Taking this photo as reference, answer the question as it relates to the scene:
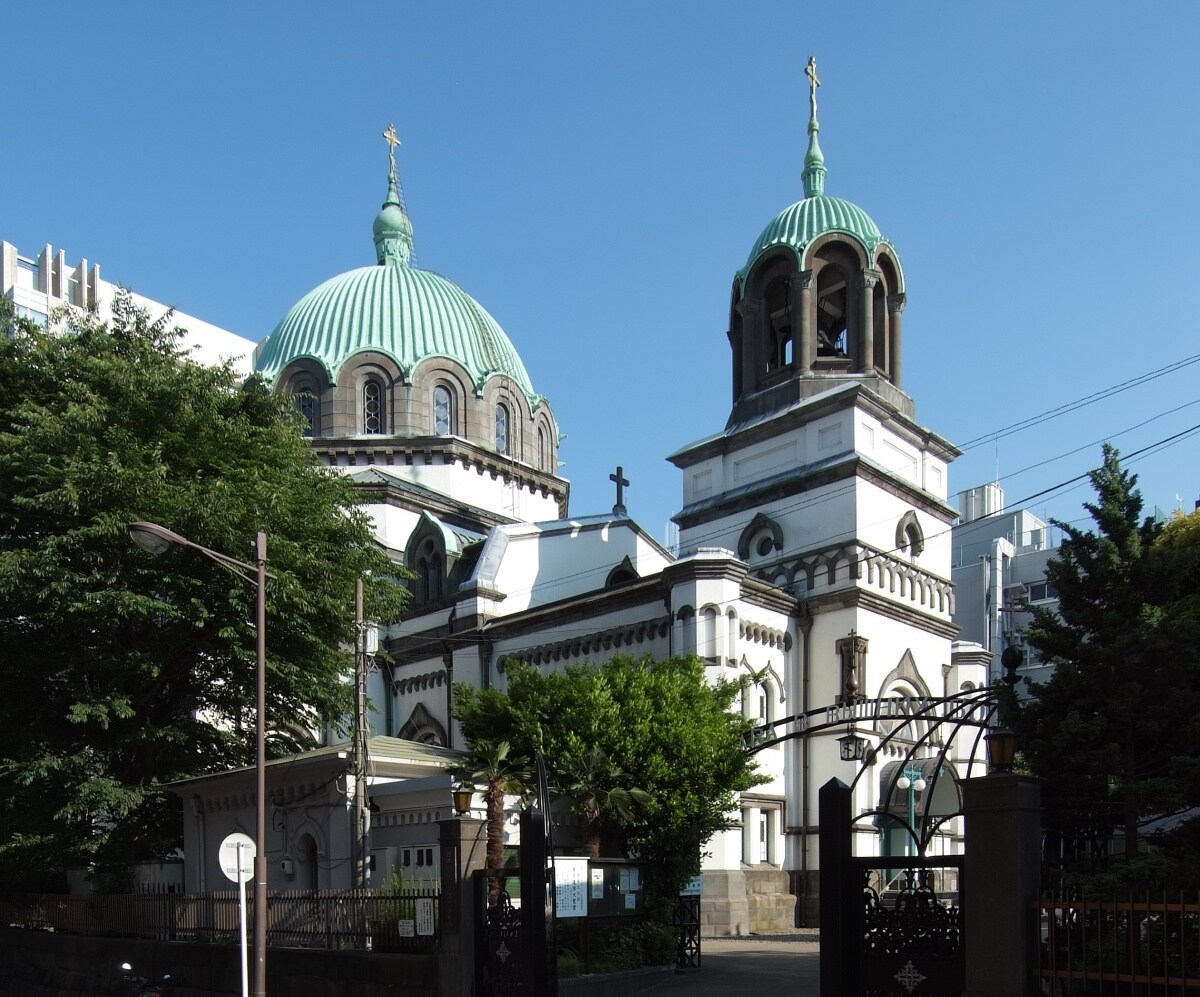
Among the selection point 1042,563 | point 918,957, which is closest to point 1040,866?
point 918,957

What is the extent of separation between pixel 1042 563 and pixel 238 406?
138 feet

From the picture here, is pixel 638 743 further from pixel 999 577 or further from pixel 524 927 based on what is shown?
pixel 999 577

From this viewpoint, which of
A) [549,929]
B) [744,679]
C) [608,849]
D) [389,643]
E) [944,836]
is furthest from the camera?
[389,643]

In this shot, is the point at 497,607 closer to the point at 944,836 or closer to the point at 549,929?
the point at 944,836

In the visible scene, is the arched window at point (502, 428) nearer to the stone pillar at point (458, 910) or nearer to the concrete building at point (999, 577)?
the concrete building at point (999, 577)

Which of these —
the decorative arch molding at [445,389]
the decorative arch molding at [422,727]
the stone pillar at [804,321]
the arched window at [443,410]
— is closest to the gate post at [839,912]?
the stone pillar at [804,321]

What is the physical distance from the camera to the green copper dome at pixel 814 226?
3597cm

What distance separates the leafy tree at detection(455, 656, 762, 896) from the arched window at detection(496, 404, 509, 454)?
23.5m

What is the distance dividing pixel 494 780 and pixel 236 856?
3604 mm

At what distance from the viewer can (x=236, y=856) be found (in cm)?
1722

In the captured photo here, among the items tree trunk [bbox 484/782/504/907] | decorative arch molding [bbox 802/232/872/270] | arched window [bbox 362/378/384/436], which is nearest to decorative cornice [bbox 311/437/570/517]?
arched window [bbox 362/378/384/436]

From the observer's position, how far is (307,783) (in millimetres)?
23344

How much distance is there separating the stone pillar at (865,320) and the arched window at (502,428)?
1663 centimetres

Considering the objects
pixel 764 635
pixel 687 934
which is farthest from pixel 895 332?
pixel 687 934
